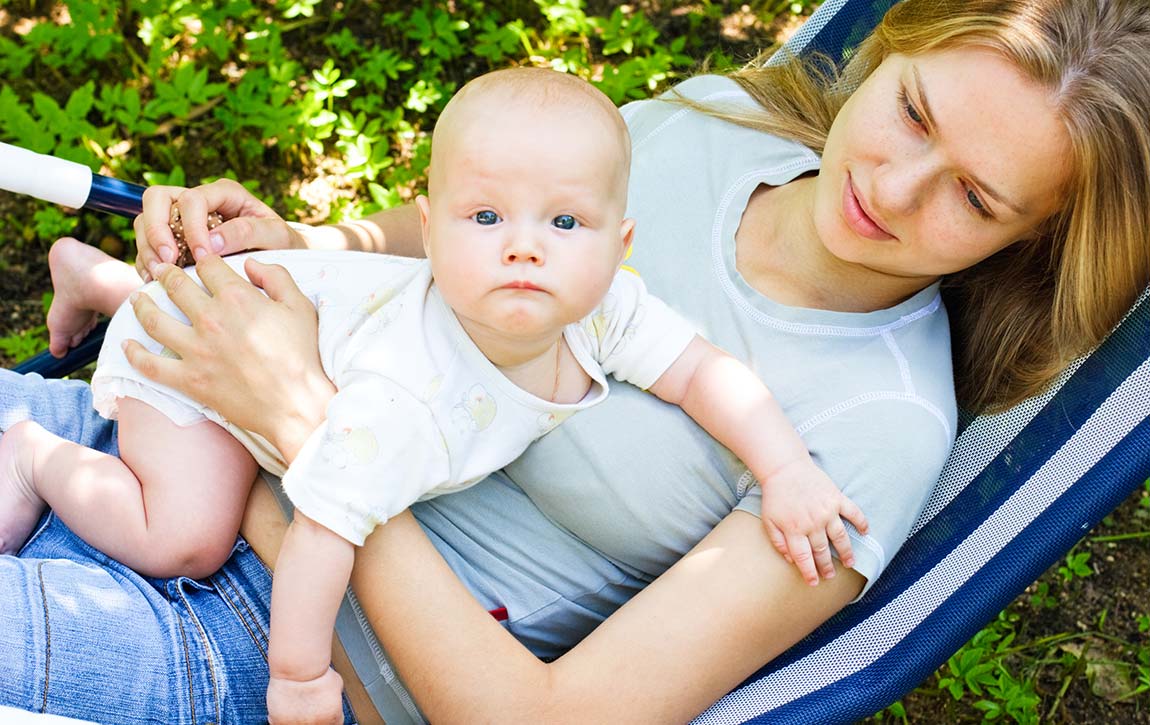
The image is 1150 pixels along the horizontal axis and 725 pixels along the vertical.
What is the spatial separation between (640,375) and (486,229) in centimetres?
47

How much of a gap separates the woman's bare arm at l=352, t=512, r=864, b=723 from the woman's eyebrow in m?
0.64

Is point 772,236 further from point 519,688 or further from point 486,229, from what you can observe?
point 519,688

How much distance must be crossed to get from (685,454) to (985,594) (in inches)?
19.8

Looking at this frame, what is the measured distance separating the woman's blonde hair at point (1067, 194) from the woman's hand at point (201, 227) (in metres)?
1.19

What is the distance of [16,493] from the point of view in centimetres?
192

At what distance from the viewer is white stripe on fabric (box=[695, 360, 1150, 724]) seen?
5.73 ft

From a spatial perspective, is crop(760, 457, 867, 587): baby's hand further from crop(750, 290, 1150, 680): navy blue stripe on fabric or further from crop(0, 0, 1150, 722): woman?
crop(750, 290, 1150, 680): navy blue stripe on fabric

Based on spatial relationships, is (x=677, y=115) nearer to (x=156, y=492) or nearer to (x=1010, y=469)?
(x=1010, y=469)

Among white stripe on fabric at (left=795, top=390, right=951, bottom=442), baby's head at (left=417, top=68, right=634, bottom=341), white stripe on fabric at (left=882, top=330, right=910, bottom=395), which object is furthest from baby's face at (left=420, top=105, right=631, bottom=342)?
white stripe on fabric at (left=882, top=330, right=910, bottom=395)

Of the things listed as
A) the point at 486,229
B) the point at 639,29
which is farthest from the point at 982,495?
the point at 639,29

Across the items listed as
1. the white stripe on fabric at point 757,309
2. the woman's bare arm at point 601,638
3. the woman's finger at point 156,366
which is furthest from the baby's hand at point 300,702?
the white stripe on fabric at point 757,309

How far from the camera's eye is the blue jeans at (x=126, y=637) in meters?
1.65

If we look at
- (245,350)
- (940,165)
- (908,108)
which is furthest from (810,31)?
(245,350)

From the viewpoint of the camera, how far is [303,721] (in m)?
1.63
